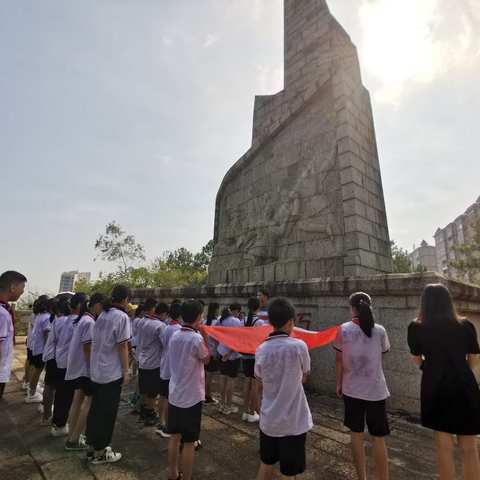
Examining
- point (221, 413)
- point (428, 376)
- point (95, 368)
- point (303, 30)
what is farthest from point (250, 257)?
point (303, 30)

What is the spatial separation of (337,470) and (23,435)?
437 centimetres

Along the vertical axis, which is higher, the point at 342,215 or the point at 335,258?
the point at 342,215

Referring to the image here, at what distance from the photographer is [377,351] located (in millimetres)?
3195

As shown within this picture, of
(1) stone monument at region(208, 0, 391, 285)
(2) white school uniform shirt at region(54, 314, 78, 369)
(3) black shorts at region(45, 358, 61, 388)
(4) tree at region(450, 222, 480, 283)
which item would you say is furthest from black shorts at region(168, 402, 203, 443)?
(4) tree at region(450, 222, 480, 283)

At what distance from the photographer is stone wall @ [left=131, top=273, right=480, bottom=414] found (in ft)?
16.3

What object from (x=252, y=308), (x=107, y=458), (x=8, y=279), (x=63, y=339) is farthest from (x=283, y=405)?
(x=63, y=339)

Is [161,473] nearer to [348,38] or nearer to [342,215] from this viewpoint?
[342,215]

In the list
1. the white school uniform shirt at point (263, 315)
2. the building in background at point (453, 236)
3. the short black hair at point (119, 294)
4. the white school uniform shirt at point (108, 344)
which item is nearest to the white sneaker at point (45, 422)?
the white school uniform shirt at point (108, 344)

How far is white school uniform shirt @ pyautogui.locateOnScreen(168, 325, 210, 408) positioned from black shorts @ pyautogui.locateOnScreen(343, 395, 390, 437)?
151 centimetres

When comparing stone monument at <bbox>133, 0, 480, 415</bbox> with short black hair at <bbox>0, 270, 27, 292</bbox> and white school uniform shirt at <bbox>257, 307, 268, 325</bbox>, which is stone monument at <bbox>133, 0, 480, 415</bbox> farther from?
short black hair at <bbox>0, 270, 27, 292</bbox>

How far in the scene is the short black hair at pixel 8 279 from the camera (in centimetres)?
354

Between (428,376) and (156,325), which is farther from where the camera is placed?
(156,325)

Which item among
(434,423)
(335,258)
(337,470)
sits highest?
(335,258)

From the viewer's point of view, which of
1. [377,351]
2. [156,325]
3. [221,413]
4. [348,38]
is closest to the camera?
[377,351]
